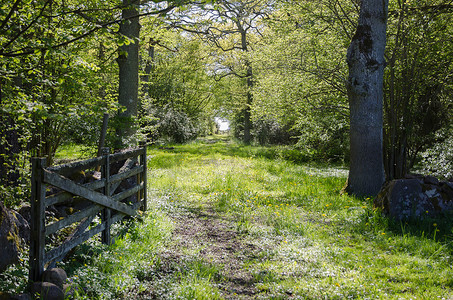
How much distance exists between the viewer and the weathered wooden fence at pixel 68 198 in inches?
144

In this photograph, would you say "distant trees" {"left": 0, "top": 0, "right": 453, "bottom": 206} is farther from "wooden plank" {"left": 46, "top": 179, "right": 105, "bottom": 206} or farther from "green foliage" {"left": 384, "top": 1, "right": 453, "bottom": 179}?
"wooden plank" {"left": 46, "top": 179, "right": 105, "bottom": 206}

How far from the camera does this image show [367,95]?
28.6ft

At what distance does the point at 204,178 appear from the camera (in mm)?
11672

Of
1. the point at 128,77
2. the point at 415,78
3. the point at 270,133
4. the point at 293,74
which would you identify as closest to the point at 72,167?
the point at 128,77

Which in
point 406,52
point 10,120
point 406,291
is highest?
point 406,52

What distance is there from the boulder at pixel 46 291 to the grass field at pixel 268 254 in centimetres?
29

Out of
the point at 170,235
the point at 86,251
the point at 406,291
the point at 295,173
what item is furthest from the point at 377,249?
the point at 295,173

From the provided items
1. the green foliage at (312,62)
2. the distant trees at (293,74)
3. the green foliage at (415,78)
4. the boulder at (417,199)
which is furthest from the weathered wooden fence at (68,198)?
the green foliage at (415,78)

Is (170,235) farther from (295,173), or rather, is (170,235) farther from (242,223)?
(295,173)

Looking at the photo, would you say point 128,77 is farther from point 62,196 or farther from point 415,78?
point 415,78

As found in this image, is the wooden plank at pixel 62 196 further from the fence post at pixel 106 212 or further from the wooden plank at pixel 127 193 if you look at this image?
the wooden plank at pixel 127 193

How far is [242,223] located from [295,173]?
6.53 m

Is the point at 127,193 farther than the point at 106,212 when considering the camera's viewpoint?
Yes

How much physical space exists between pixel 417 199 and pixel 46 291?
647 centimetres
